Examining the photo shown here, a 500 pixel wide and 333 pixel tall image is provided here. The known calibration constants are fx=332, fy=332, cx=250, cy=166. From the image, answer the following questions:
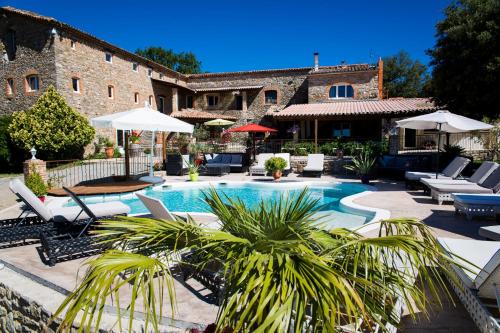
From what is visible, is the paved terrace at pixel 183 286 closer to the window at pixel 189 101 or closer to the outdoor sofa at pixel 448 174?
the outdoor sofa at pixel 448 174

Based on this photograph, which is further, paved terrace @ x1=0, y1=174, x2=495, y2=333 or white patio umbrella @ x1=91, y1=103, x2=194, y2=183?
white patio umbrella @ x1=91, y1=103, x2=194, y2=183

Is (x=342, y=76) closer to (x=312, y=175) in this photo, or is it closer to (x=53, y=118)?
(x=312, y=175)

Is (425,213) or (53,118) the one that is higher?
(53,118)

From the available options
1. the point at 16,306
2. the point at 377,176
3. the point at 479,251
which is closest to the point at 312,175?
the point at 377,176

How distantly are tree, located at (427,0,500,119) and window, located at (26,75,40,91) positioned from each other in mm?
22465

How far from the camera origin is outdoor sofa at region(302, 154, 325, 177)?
47.3ft

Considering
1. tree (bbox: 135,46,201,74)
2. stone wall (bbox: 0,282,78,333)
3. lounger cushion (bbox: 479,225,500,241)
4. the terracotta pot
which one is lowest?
stone wall (bbox: 0,282,78,333)

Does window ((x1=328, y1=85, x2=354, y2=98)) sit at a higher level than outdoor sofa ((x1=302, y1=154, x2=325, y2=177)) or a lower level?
higher

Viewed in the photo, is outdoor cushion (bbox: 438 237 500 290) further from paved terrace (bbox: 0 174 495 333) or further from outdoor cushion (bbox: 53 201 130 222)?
outdoor cushion (bbox: 53 201 130 222)

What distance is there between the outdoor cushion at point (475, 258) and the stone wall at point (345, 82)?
22.9m

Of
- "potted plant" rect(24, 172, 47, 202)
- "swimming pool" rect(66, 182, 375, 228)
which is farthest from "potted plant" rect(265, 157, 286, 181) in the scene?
"potted plant" rect(24, 172, 47, 202)

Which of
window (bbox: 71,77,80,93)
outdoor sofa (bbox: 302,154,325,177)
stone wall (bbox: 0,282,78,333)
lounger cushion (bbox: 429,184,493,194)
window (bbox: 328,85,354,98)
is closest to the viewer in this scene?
stone wall (bbox: 0,282,78,333)

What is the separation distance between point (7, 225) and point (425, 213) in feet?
27.1

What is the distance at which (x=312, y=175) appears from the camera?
1462cm
